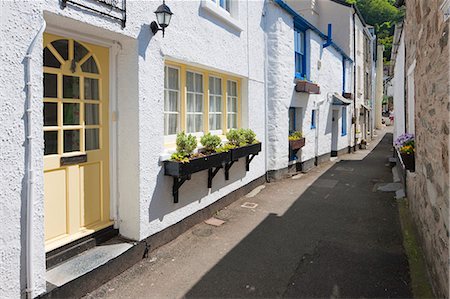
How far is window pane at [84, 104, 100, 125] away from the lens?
431 cm

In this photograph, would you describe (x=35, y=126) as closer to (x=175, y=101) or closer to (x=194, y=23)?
(x=175, y=101)

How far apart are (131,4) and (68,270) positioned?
3429 mm

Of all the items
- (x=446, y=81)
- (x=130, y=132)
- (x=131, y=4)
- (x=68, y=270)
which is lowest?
(x=68, y=270)

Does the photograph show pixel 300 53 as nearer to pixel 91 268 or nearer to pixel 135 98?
pixel 135 98

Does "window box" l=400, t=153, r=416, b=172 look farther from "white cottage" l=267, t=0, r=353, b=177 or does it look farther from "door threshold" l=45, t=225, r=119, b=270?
"door threshold" l=45, t=225, r=119, b=270

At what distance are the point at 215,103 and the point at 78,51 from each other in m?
3.32

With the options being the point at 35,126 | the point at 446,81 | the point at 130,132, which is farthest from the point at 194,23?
the point at 446,81

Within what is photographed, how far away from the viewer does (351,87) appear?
17.5 metres

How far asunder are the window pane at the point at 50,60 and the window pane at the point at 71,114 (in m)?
0.50

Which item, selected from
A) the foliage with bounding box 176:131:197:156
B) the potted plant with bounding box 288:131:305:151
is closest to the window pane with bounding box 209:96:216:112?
the foliage with bounding box 176:131:197:156

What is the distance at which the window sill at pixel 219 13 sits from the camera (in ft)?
19.6

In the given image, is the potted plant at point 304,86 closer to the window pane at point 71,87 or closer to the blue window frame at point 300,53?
the blue window frame at point 300,53

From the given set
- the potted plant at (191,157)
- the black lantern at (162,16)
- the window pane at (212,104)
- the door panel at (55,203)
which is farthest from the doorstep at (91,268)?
the window pane at (212,104)

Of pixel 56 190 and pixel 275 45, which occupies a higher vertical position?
pixel 275 45
